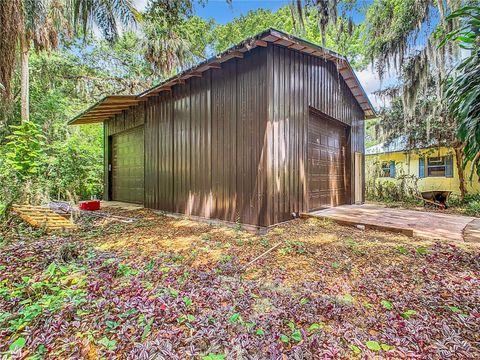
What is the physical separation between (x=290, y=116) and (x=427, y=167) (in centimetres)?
1042

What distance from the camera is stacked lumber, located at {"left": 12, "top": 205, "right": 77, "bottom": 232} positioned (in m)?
4.60

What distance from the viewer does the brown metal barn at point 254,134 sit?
4.71 metres

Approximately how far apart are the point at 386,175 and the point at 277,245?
12129mm

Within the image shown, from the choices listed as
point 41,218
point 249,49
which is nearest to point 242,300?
point 249,49

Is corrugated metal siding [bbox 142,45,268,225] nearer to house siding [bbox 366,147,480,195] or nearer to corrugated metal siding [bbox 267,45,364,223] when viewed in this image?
corrugated metal siding [bbox 267,45,364,223]

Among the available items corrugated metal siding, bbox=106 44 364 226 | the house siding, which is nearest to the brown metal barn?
corrugated metal siding, bbox=106 44 364 226

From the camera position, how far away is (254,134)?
4777mm

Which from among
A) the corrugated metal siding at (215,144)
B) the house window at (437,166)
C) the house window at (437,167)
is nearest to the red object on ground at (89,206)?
the corrugated metal siding at (215,144)

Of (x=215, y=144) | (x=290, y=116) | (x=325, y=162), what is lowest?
(x=325, y=162)

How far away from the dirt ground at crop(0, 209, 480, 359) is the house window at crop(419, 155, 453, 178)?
983 centimetres

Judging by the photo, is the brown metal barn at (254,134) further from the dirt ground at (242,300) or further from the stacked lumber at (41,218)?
the stacked lumber at (41,218)

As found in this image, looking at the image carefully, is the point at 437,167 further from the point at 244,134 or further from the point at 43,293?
the point at 43,293

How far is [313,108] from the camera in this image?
19.8 ft

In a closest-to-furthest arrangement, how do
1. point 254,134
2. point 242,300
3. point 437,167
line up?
point 242,300 < point 254,134 < point 437,167
